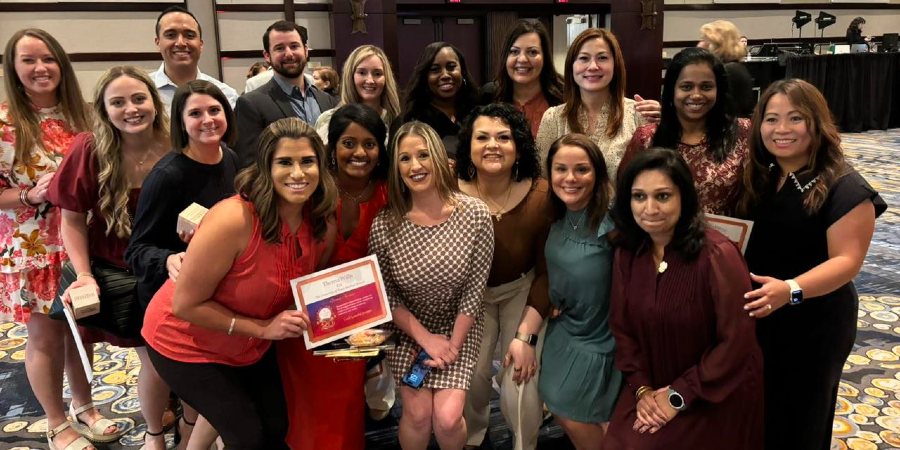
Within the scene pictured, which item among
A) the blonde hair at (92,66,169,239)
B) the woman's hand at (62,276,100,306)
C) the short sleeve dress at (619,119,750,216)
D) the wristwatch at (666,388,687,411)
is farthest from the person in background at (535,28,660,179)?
the woman's hand at (62,276,100,306)

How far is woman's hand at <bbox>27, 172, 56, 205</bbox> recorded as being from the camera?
2572 millimetres

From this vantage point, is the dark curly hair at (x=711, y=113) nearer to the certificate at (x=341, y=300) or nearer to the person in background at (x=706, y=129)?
the person in background at (x=706, y=129)

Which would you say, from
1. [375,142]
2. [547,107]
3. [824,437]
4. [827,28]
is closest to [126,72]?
[375,142]

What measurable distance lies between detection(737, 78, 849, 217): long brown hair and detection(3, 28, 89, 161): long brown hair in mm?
2667

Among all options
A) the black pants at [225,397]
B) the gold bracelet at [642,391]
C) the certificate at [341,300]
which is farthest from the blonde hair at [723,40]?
the black pants at [225,397]

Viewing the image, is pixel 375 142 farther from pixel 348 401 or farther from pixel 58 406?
pixel 58 406

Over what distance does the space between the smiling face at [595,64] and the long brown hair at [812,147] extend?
0.78 m

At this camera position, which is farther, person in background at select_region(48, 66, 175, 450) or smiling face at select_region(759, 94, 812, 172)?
person in background at select_region(48, 66, 175, 450)

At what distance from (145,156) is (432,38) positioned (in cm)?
699

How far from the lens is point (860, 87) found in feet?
34.7

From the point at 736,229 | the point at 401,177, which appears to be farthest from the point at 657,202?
the point at 401,177

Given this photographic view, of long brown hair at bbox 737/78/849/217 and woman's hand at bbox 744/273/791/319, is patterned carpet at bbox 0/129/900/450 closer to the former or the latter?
woman's hand at bbox 744/273/791/319

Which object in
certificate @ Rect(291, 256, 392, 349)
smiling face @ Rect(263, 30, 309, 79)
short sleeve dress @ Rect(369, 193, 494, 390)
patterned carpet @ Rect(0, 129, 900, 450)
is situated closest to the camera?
certificate @ Rect(291, 256, 392, 349)

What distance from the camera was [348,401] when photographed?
8.09ft
